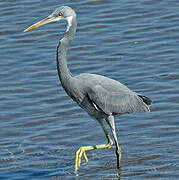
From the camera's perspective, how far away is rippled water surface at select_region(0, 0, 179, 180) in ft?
26.7

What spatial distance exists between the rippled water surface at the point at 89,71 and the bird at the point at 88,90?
0.47m

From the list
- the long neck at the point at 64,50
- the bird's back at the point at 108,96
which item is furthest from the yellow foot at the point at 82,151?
the long neck at the point at 64,50

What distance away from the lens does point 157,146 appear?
8.39 meters

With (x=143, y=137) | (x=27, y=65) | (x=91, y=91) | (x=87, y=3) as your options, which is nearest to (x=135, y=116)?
(x=143, y=137)

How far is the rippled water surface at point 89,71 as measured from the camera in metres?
8.15

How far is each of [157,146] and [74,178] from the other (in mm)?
1213

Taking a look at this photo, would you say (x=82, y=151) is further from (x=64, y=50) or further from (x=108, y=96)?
(x=64, y=50)

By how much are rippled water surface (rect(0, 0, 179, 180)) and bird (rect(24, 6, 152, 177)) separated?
0.47 m

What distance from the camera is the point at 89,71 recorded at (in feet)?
35.2

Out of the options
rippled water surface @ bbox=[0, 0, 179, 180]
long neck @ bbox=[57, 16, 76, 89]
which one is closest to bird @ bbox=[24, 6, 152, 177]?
long neck @ bbox=[57, 16, 76, 89]

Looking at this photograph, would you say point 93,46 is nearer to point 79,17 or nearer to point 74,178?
point 79,17

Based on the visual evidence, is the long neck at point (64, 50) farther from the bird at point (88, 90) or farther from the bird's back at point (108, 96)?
the bird's back at point (108, 96)

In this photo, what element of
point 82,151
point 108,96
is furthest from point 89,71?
point 82,151

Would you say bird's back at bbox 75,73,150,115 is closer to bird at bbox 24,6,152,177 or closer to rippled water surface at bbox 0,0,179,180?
bird at bbox 24,6,152,177
